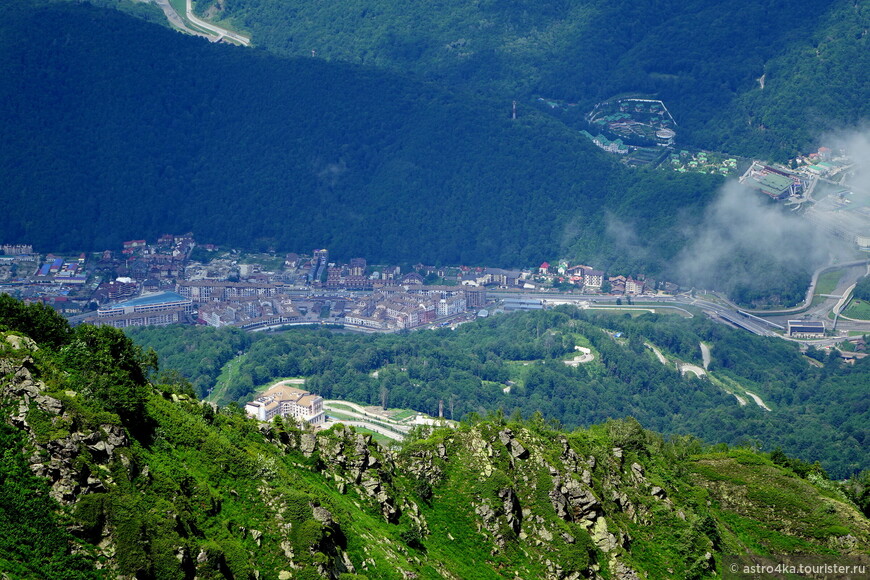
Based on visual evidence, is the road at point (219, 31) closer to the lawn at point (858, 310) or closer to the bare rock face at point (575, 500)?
the lawn at point (858, 310)

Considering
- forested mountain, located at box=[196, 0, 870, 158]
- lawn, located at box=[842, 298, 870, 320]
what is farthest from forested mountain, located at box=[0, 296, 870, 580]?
forested mountain, located at box=[196, 0, 870, 158]

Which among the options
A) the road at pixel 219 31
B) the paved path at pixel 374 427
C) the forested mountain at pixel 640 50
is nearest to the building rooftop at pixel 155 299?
the paved path at pixel 374 427

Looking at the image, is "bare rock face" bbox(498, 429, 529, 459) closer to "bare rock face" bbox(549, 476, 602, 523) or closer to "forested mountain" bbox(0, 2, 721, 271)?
"bare rock face" bbox(549, 476, 602, 523)

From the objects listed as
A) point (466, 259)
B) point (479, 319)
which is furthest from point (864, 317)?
point (466, 259)

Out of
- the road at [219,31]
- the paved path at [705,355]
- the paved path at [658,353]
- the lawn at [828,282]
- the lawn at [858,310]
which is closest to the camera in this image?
the paved path at [658,353]

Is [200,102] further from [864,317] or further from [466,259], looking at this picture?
[864,317]

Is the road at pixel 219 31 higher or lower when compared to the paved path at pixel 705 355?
higher

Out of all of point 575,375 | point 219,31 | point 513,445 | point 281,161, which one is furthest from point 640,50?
point 513,445

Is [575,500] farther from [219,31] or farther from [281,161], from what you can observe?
[219,31]

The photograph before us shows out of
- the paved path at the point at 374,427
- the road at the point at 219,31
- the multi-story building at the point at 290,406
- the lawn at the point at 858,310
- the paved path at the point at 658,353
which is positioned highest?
the road at the point at 219,31
